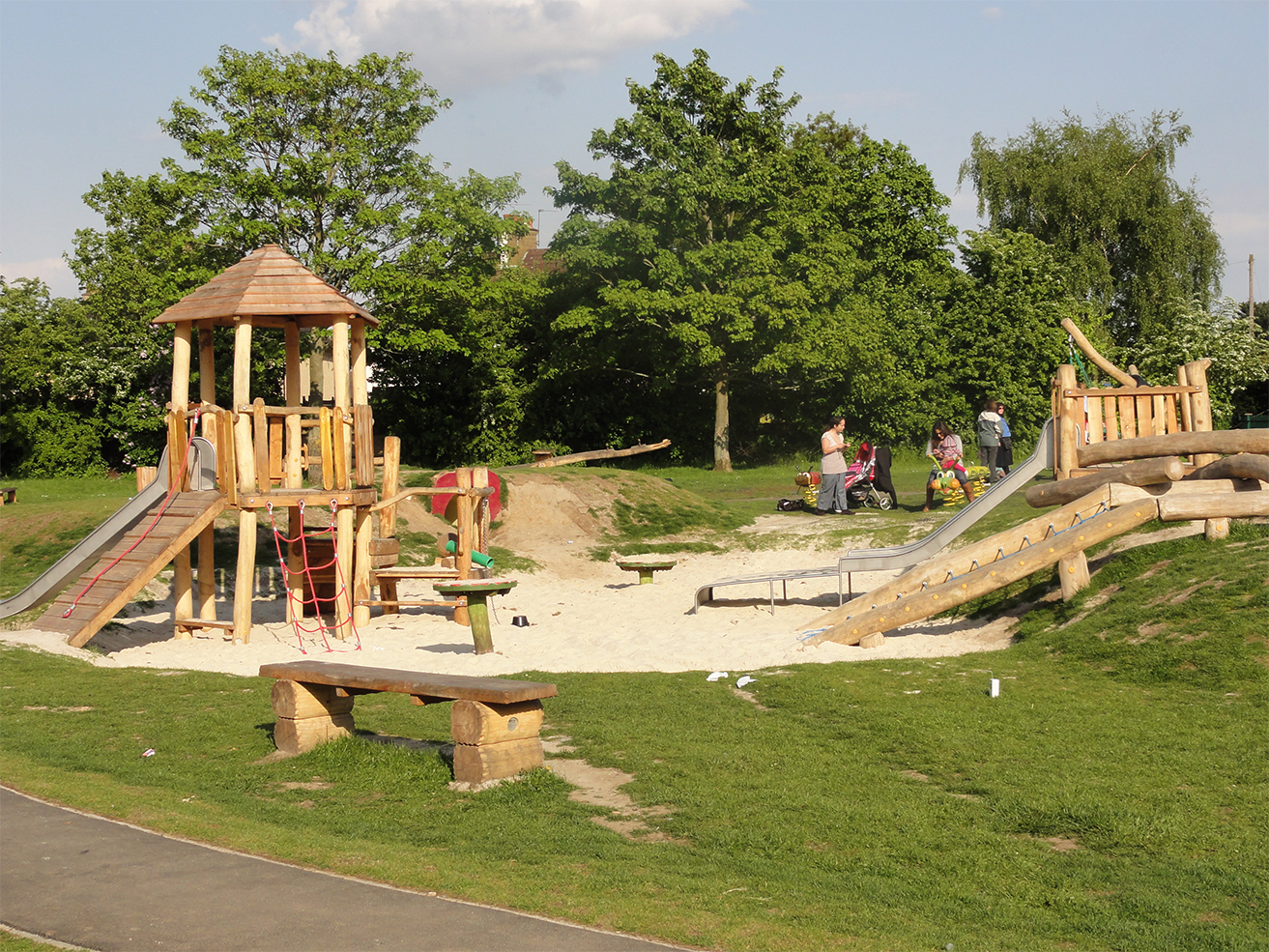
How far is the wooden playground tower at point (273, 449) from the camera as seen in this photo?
14680mm

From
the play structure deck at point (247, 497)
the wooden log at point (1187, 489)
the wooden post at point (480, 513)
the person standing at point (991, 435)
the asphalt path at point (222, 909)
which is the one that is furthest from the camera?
the person standing at point (991, 435)

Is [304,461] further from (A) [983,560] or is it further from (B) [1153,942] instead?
(B) [1153,942]

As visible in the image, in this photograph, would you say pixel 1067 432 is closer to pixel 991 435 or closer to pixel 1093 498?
pixel 1093 498

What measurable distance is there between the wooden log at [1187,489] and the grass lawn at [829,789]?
665 mm

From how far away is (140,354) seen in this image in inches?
1390

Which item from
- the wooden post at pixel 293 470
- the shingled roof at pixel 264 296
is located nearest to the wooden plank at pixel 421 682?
the wooden post at pixel 293 470

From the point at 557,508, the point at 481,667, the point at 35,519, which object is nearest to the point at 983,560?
the point at 481,667

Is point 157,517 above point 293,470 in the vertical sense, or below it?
below

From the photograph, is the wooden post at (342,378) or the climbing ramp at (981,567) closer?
the climbing ramp at (981,567)

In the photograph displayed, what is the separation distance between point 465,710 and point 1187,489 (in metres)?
8.29

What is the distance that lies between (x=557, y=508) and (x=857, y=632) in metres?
11.3

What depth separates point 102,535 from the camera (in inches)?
568

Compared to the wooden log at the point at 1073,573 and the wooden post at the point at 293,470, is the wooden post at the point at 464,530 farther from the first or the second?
the wooden log at the point at 1073,573

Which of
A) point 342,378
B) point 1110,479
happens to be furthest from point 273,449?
point 1110,479
